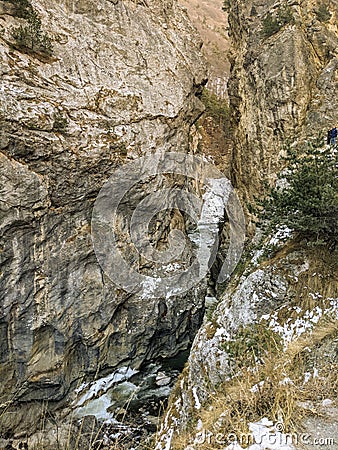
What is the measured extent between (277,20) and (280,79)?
3.06 meters

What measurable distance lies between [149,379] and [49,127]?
9639 millimetres

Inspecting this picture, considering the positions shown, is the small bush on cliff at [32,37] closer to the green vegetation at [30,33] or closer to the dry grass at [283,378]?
the green vegetation at [30,33]

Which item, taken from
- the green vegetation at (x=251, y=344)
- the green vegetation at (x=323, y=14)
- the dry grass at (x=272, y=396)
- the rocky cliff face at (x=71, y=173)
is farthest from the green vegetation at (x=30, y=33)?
the dry grass at (x=272, y=396)

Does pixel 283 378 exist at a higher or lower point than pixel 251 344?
higher

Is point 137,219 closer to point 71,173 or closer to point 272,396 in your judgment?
point 71,173

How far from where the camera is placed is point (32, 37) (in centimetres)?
1193

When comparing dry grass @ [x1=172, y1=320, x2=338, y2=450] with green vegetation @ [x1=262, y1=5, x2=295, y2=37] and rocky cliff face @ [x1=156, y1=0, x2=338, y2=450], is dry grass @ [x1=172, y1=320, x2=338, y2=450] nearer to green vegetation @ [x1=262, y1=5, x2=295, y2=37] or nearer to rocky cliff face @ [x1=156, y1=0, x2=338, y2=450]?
rocky cliff face @ [x1=156, y1=0, x2=338, y2=450]

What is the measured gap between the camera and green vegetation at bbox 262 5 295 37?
52.6 feet

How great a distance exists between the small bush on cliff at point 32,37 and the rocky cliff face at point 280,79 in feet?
28.2

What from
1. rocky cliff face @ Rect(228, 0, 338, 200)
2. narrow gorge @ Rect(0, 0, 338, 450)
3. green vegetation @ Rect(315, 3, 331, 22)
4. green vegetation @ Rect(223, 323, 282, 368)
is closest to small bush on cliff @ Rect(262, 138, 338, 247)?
narrow gorge @ Rect(0, 0, 338, 450)

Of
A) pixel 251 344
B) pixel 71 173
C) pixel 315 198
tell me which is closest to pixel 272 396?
pixel 251 344

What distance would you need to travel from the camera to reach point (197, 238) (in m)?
18.5

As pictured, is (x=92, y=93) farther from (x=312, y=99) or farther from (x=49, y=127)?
(x=312, y=99)

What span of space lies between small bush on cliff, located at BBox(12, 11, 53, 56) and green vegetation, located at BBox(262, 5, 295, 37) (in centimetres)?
934
